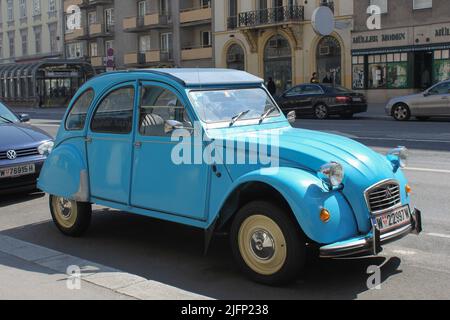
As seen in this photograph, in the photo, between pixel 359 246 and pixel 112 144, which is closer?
pixel 359 246

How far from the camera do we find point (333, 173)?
4.75 m

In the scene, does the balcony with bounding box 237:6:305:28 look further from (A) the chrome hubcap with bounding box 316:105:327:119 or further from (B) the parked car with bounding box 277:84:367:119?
(A) the chrome hubcap with bounding box 316:105:327:119

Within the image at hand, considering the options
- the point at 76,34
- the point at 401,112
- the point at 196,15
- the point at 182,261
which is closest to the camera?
the point at 182,261

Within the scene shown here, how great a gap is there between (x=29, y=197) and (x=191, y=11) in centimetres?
3695

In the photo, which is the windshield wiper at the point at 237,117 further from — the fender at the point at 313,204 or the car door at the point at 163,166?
the fender at the point at 313,204

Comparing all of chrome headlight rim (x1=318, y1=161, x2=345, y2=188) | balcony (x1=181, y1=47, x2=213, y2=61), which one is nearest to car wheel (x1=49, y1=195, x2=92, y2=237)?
chrome headlight rim (x1=318, y1=161, x2=345, y2=188)

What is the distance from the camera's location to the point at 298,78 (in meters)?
37.2

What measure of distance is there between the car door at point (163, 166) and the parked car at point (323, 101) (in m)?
18.6

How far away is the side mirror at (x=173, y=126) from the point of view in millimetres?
5492

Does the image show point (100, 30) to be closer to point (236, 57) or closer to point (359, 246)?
point (236, 57)

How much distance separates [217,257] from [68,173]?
6.42 ft

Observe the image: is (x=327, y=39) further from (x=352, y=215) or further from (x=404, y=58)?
(x=352, y=215)

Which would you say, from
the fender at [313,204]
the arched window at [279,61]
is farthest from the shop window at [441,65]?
the fender at [313,204]

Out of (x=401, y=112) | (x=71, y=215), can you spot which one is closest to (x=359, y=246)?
(x=71, y=215)
